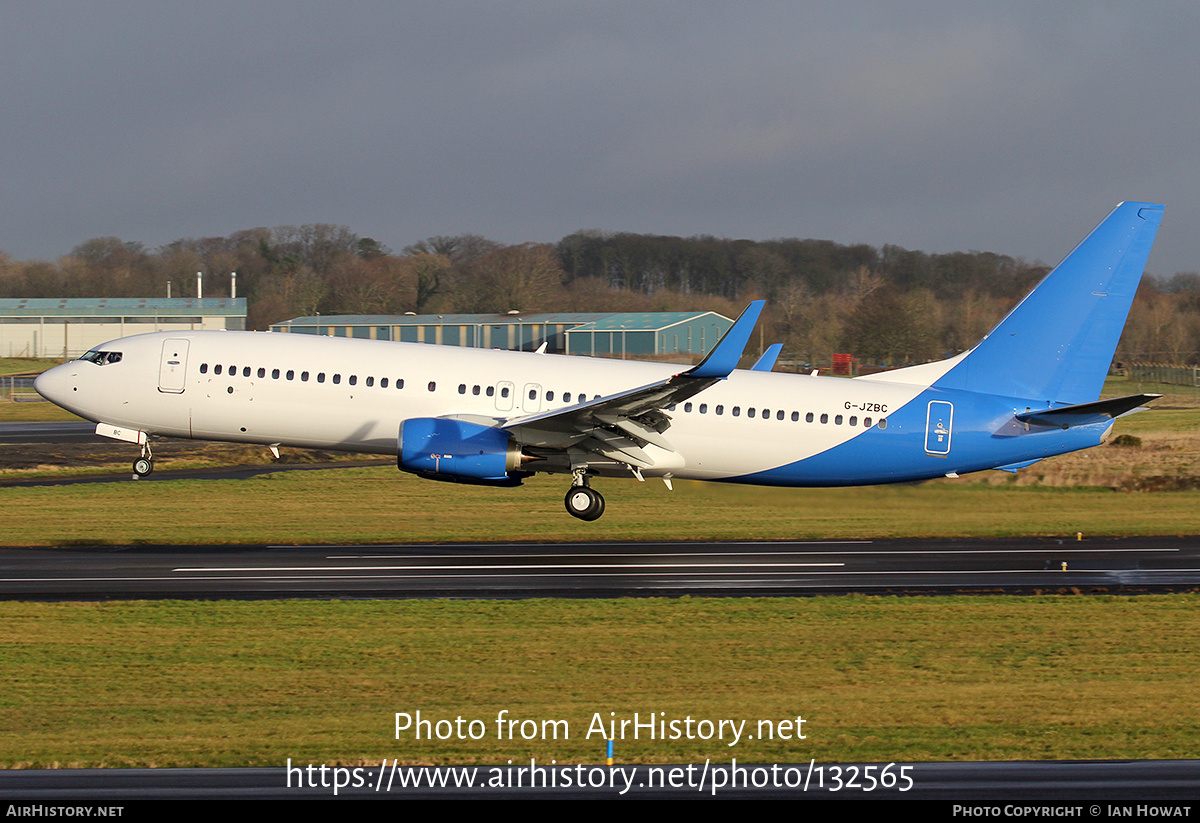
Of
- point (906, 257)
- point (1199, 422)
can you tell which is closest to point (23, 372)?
point (1199, 422)

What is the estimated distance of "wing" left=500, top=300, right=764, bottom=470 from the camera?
80.2 ft

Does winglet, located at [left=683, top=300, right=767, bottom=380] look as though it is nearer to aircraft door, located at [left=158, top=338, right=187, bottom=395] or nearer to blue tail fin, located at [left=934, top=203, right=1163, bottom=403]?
blue tail fin, located at [left=934, top=203, right=1163, bottom=403]

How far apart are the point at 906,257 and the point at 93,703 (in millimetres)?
135857

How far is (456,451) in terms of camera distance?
2533 cm

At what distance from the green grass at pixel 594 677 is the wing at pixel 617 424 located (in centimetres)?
557

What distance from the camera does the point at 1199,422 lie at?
53.2m

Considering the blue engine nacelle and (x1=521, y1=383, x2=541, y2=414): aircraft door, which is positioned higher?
(x1=521, y1=383, x2=541, y2=414): aircraft door

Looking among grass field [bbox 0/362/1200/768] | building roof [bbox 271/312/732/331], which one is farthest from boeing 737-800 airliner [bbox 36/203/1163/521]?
building roof [bbox 271/312/732/331]

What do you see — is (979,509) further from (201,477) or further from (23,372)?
(23,372)

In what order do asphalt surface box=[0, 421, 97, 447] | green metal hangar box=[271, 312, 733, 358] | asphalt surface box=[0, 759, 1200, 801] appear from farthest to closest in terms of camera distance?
1. green metal hangar box=[271, 312, 733, 358]
2. asphalt surface box=[0, 421, 97, 447]
3. asphalt surface box=[0, 759, 1200, 801]

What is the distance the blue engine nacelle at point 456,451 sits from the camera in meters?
25.2

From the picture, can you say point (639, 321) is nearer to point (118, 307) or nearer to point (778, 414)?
point (118, 307)

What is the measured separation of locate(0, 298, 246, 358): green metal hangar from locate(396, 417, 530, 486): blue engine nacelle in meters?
72.5

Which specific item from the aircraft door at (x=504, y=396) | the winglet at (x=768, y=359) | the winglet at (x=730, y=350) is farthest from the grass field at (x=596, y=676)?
the winglet at (x=768, y=359)
